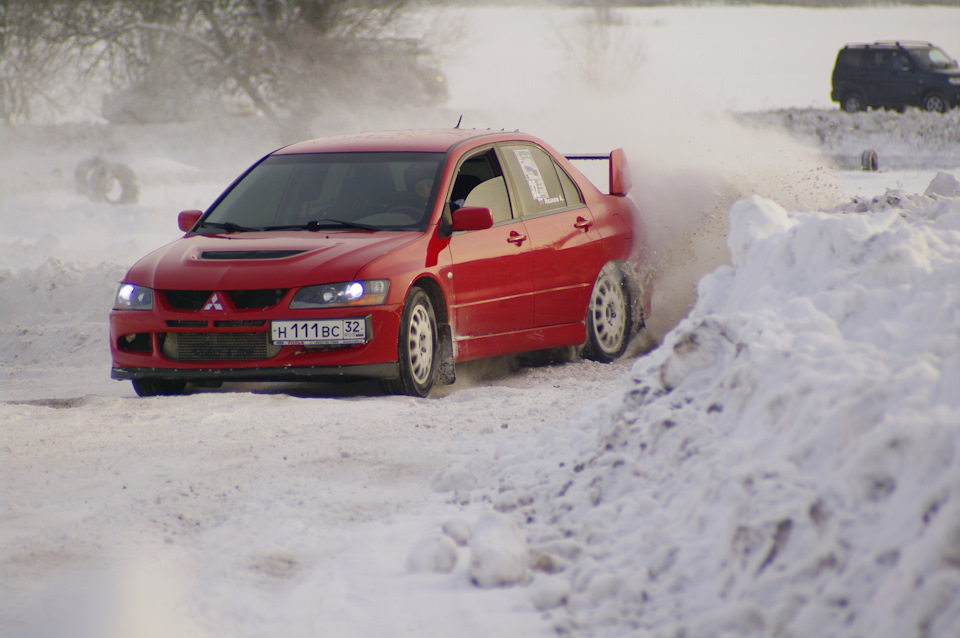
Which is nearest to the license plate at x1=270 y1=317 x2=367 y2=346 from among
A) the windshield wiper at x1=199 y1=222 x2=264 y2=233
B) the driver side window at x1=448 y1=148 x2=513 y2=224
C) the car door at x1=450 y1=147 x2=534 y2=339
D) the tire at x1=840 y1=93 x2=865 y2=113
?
the car door at x1=450 y1=147 x2=534 y2=339

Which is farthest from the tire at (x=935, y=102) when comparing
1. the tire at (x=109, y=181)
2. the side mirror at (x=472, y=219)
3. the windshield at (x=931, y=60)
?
the side mirror at (x=472, y=219)

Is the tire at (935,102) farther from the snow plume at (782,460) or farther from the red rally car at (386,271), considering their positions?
the snow plume at (782,460)

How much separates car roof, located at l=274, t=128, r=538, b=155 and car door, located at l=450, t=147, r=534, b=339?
0.71ft

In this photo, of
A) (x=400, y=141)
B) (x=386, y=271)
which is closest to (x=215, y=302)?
(x=386, y=271)

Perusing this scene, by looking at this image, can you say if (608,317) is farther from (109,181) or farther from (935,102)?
(935,102)

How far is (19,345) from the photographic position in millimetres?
9539

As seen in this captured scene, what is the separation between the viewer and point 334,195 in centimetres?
714

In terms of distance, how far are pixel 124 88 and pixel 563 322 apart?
102 feet

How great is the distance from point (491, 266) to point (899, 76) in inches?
1082

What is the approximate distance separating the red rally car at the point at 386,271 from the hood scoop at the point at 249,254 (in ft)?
0.04

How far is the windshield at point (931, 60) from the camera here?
100ft

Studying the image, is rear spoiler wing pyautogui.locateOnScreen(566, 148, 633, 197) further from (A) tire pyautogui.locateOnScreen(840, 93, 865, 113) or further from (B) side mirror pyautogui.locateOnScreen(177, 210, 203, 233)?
(A) tire pyautogui.locateOnScreen(840, 93, 865, 113)

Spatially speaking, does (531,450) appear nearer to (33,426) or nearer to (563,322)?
(33,426)

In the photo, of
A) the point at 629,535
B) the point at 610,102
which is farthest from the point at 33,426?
the point at 610,102
